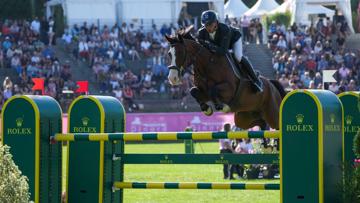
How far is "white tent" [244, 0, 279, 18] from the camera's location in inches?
1602

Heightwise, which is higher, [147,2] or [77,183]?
[147,2]

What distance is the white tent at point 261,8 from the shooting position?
40681 mm

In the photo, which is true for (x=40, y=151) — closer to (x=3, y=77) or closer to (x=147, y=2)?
(x=3, y=77)

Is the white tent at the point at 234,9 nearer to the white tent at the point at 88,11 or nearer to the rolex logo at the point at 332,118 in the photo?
the white tent at the point at 88,11

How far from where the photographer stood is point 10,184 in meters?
7.64

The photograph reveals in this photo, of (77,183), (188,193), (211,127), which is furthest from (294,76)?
(77,183)

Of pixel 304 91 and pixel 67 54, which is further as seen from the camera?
pixel 67 54

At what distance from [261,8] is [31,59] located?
12619 mm

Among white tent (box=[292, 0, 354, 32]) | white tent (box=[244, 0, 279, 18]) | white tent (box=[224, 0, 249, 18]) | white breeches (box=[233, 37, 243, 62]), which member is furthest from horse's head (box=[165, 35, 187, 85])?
white tent (box=[224, 0, 249, 18])

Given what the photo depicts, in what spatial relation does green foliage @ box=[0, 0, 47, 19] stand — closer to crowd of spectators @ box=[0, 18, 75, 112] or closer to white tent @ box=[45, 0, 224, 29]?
white tent @ box=[45, 0, 224, 29]

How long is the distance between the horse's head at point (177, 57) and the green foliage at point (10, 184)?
11.1ft

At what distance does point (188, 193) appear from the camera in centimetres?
1377

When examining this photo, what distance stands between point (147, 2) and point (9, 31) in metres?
5.97

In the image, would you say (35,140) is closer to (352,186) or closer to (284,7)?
(352,186)
